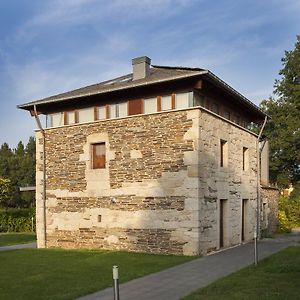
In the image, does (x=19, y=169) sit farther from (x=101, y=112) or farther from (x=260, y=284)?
(x=260, y=284)

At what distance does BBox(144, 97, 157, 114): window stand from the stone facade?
25 centimetres

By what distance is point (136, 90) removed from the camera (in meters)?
14.5

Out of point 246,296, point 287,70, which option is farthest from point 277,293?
point 287,70

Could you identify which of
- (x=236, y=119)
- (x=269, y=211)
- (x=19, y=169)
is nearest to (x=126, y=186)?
(x=236, y=119)

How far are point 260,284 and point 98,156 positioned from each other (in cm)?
895

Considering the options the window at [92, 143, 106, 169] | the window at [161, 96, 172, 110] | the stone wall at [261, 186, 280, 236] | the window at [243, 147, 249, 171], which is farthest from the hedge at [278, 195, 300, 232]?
the window at [161, 96, 172, 110]

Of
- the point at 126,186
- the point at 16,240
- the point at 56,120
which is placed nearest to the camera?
the point at 126,186

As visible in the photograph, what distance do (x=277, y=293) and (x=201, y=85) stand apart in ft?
24.9

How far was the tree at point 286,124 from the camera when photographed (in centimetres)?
3166

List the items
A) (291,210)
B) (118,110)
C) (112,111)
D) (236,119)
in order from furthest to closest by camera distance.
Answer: (291,210), (236,119), (112,111), (118,110)

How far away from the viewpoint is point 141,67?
1597 centimetres

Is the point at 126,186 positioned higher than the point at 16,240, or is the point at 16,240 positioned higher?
the point at 126,186

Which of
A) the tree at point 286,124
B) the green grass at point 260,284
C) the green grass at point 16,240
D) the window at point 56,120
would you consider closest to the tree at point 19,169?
the green grass at point 16,240

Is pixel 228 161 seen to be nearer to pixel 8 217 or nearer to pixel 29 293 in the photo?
pixel 29 293
